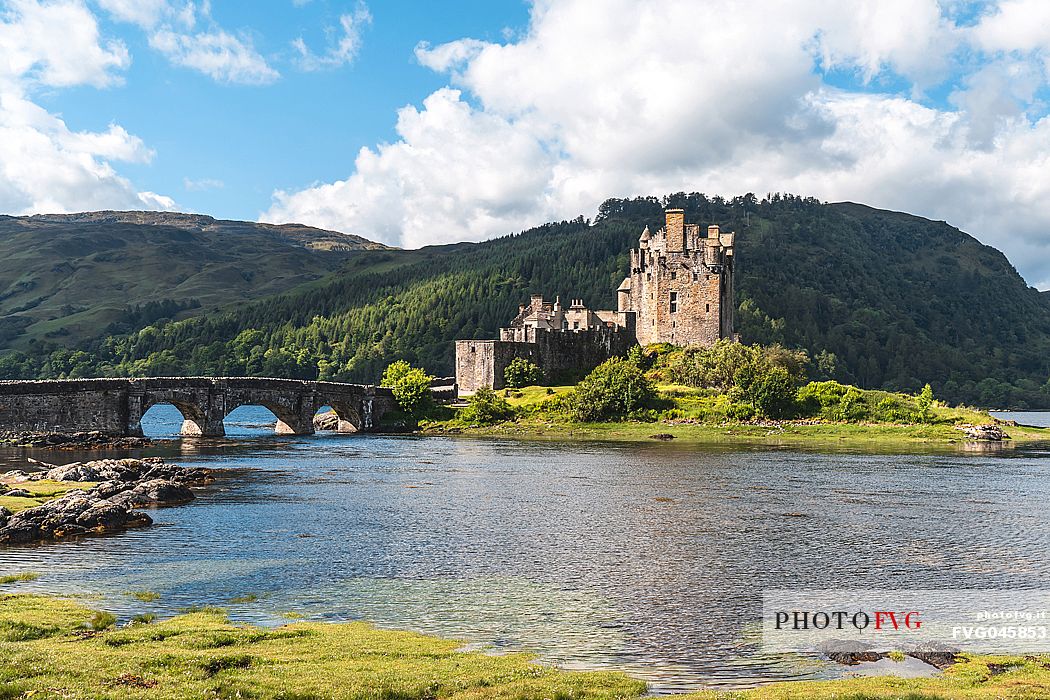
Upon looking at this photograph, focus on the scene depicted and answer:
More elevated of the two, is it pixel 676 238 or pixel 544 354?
pixel 676 238

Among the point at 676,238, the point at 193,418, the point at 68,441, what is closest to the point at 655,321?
the point at 676,238

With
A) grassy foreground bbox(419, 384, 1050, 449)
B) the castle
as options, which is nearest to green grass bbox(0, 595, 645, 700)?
grassy foreground bbox(419, 384, 1050, 449)

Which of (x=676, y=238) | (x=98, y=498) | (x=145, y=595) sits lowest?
(x=145, y=595)

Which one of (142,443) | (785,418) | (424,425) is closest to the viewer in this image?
(142,443)

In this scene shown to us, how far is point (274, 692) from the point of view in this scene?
56.7 ft

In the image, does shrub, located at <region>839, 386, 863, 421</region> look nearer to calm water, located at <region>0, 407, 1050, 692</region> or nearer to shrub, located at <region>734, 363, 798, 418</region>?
shrub, located at <region>734, 363, 798, 418</region>

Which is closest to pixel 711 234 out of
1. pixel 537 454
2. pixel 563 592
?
pixel 537 454

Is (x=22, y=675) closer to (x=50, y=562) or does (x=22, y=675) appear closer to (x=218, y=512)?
Answer: (x=50, y=562)

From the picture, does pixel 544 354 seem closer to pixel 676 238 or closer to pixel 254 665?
pixel 676 238

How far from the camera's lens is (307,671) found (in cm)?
1867

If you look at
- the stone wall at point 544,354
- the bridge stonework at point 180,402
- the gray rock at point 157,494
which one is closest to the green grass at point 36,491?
the gray rock at point 157,494

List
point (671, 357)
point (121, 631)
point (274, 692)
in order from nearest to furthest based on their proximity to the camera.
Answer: point (274, 692)
point (121, 631)
point (671, 357)

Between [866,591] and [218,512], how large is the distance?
27.1 meters

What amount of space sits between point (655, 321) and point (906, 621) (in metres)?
96.7
